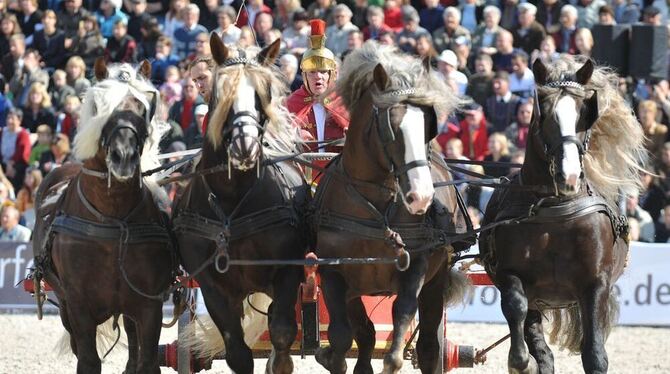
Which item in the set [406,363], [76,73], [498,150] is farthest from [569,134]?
[76,73]

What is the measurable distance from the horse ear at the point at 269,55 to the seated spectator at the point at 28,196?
839 cm

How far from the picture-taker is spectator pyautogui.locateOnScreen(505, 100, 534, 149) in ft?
47.0

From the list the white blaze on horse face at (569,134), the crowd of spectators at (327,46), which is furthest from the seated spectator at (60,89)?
the white blaze on horse face at (569,134)

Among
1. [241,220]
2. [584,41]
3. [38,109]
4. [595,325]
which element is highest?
[584,41]

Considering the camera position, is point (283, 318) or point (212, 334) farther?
point (212, 334)

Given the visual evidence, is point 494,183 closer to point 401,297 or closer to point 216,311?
point 401,297

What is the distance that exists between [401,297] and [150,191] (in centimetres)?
171

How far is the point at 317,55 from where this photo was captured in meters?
8.64

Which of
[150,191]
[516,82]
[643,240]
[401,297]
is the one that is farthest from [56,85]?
[401,297]

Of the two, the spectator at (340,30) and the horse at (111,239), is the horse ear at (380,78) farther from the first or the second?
the spectator at (340,30)

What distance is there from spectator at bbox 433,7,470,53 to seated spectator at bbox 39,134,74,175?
4361 millimetres

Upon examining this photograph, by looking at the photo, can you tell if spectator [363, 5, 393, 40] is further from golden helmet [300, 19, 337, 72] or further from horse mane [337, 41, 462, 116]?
horse mane [337, 41, 462, 116]

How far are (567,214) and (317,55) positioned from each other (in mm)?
2042

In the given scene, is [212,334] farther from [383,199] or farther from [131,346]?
[383,199]
